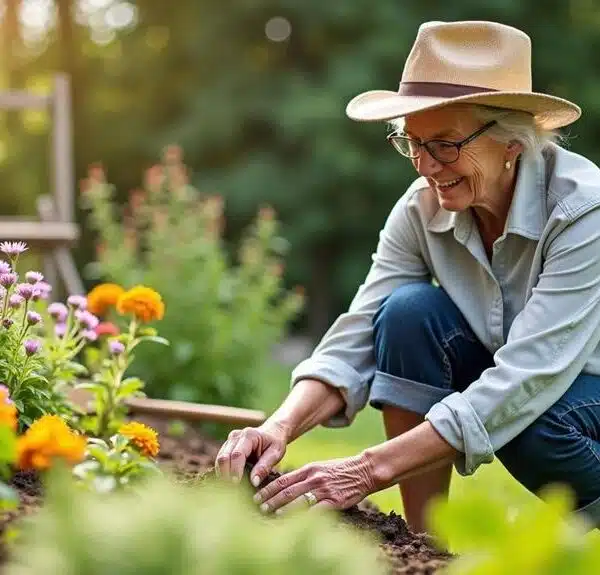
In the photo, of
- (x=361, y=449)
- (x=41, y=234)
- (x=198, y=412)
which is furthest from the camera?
(x=361, y=449)

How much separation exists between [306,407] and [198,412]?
77 cm

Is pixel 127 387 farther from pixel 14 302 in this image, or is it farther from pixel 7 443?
pixel 7 443

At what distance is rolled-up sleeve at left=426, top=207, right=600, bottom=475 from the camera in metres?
2.37

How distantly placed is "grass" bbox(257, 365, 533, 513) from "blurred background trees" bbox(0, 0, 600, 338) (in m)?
3.27

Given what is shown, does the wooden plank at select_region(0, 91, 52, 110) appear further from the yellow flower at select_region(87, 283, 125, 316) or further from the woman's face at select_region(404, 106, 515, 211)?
the woman's face at select_region(404, 106, 515, 211)

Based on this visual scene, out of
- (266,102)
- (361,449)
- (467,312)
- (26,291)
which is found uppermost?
(26,291)

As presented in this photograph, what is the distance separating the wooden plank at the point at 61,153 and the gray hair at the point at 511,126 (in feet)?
9.14

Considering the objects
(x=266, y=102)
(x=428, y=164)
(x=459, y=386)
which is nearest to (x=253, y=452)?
(x=459, y=386)

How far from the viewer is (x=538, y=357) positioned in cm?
243

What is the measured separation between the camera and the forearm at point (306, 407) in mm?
2584

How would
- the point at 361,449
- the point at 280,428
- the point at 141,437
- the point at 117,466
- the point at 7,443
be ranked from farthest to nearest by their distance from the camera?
1. the point at 361,449
2. the point at 280,428
3. the point at 141,437
4. the point at 117,466
5. the point at 7,443

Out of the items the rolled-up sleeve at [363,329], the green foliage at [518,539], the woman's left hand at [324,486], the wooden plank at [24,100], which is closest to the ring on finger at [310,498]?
the woman's left hand at [324,486]

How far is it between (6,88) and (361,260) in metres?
4.03

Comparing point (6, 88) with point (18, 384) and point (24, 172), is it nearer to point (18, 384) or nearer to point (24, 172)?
point (24, 172)
